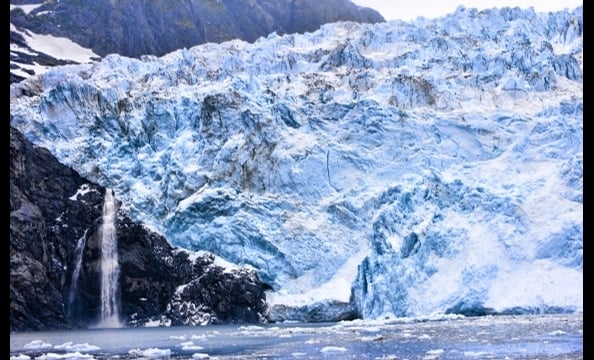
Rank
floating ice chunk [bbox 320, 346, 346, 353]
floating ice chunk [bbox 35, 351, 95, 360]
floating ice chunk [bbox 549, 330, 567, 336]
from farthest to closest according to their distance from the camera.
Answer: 1. floating ice chunk [bbox 549, 330, 567, 336]
2. floating ice chunk [bbox 320, 346, 346, 353]
3. floating ice chunk [bbox 35, 351, 95, 360]

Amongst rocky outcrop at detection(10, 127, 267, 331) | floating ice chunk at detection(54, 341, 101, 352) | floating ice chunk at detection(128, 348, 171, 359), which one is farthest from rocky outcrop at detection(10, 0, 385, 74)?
floating ice chunk at detection(128, 348, 171, 359)

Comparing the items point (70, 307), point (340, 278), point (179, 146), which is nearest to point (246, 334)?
point (340, 278)

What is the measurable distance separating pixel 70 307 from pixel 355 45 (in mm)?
29472

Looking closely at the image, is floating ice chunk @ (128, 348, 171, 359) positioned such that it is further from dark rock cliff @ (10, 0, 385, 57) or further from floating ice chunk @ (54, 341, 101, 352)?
dark rock cliff @ (10, 0, 385, 57)

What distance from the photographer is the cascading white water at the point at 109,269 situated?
37688 mm

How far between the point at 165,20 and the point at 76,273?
53537 millimetres

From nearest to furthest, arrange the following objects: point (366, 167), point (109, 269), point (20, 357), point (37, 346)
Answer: point (20, 357) → point (37, 346) → point (109, 269) → point (366, 167)

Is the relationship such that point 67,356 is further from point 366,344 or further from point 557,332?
point 557,332

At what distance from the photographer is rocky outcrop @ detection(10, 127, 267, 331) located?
3625cm

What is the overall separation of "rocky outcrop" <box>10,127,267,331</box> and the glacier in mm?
1359

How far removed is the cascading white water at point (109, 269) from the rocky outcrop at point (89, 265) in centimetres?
26

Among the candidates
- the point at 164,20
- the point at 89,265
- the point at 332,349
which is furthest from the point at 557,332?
the point at 164,20

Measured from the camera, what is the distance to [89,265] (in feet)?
126

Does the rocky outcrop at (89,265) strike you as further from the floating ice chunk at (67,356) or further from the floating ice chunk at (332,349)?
the floating ice chunk at (332,349)
